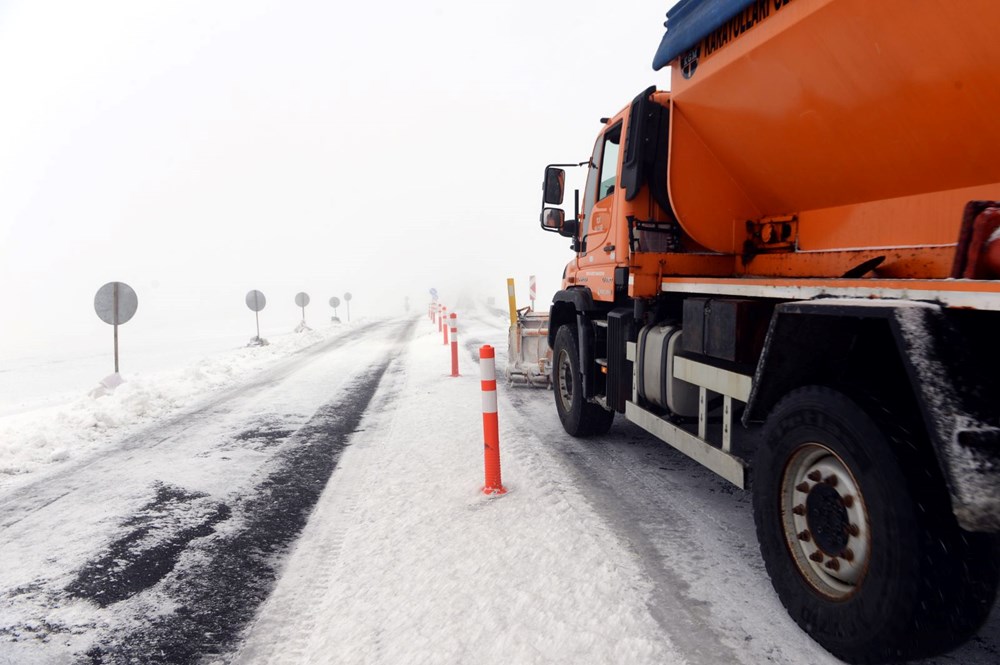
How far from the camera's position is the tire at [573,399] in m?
5.23

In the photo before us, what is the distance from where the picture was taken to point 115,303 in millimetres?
9469

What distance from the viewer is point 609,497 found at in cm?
374

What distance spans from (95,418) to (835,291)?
24.9 feet

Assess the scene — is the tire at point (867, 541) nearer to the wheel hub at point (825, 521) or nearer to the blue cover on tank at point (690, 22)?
the wheel hub at point (825, 521)

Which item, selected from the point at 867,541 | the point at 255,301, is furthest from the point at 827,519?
the point at 255,301

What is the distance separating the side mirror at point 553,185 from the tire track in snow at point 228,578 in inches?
131

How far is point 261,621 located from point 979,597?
281 cm

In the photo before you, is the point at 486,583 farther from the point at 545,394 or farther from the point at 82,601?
the point at 545,394

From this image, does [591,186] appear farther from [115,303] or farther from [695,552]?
[115,303]

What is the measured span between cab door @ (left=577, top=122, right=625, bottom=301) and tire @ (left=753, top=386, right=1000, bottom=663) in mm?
2470

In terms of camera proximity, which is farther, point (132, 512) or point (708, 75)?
point (132, 512)

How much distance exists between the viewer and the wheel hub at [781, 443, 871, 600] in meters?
1.99

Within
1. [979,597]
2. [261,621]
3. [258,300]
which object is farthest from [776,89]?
[258,300]

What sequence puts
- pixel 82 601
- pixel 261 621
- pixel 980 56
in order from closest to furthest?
pixel 980 56 → pixel 261 621 → pixel 82 601
